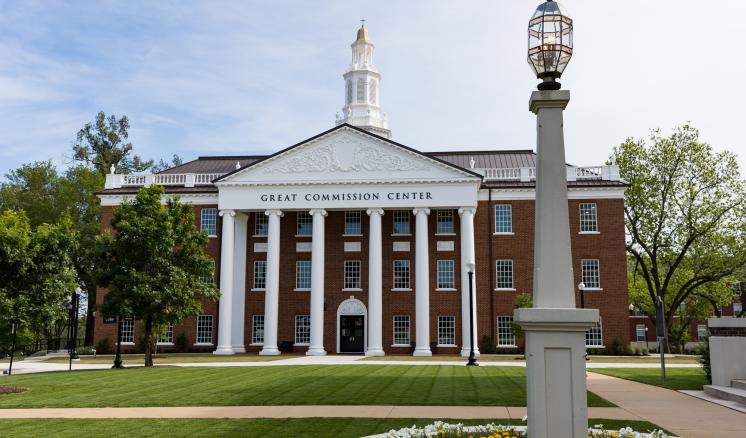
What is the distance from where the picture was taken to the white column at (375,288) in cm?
Result: 4209

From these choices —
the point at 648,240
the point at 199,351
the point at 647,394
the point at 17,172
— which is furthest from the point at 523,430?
the point at 17,172

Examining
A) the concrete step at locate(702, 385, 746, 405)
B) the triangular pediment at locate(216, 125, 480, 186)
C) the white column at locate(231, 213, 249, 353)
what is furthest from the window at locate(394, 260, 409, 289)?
the concrete step at locate(702, 385, 746, 405)

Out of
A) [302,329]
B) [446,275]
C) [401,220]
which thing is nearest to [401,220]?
[401,220]

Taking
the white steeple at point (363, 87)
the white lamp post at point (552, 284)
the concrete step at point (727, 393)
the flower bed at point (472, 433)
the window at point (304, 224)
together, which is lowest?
the concrete step at point (727, 393)

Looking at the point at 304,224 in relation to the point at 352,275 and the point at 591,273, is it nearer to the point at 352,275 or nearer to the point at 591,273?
the point at 352,275

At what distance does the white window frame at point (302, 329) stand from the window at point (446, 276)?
9.13 meters

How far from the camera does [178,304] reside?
32031mm

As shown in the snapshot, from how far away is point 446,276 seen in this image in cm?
4516

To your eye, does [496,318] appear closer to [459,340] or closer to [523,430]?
→ [459,340]

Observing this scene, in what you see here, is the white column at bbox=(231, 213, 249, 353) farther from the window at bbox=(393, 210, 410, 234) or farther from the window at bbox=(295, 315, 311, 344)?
the window at bbox=(393, 210, 410, 234)

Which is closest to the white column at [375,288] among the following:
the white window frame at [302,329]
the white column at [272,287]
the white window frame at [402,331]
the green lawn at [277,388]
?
the white window frame at [402,331]

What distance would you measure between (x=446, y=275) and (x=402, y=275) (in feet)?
9.64

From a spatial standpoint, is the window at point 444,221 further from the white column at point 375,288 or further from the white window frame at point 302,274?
the white window frame at point 302,274

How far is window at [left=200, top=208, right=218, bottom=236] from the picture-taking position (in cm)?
4712
